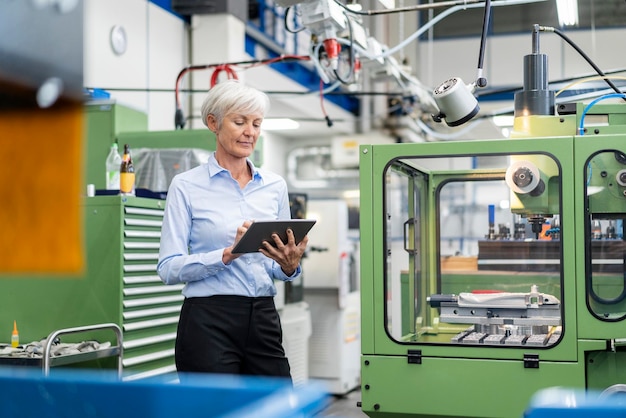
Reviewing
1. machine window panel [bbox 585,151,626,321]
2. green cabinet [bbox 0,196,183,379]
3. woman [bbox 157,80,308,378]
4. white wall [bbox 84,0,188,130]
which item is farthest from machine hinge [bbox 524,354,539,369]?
white wall [bbox 84,0,188,130]

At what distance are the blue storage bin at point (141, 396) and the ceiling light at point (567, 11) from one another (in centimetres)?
280

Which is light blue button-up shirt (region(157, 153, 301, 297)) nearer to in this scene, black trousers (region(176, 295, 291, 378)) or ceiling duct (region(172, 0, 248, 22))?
black trousers (region(176, 295, 291, 378))

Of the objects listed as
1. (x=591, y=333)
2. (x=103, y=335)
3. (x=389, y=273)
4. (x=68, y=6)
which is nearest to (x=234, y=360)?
(x=389, y=273)

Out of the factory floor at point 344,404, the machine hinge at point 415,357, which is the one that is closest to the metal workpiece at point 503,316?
the machine hinge at point 415,357

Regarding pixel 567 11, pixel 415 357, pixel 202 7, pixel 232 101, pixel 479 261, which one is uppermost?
pixel 202 7

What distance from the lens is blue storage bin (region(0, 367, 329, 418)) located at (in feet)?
2.89

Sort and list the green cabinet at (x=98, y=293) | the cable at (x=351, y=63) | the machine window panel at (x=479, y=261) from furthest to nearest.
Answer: the cable at (x=351, y=63) → the green cabinet at (x=98, y=293) → the machine window panel at (x=479, y=261)

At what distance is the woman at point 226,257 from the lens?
2035 millimetres

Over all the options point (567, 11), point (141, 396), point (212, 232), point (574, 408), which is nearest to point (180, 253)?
point (212, 232)

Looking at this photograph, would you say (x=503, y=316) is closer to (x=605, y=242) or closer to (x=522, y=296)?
(x=522, y=296)

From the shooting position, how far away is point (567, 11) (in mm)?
3430

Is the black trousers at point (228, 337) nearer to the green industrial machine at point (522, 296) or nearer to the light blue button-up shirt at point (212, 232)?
the light blue button-up shirt at point (212, 232)

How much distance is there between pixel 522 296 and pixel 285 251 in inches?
25.8

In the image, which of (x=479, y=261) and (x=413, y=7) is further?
(x=413, y=7)
